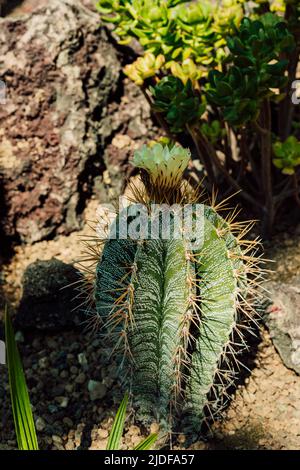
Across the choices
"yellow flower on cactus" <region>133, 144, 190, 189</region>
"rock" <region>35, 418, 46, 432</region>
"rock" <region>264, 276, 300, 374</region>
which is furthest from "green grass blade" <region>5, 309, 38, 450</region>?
"rock" <region>264, 276, 300, 374</region>

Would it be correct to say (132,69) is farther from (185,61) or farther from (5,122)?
(5,122)

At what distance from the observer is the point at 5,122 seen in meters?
2.40

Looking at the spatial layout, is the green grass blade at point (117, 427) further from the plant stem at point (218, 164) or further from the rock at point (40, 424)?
the plant stem at point (218, 164)

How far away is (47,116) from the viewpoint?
7.88ft

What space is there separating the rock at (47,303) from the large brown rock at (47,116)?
0.33 m

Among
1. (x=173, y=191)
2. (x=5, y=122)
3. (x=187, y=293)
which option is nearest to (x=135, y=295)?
(x=187, y=293)

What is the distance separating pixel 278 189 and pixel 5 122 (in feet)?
3.40

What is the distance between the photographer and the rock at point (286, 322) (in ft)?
6.53

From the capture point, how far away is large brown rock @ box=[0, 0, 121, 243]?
2.37 metres

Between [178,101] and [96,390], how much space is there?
2.96 ft

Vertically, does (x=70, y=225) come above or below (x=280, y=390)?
above

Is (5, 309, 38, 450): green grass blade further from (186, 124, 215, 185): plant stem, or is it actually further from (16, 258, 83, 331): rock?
(186, 124, 215, 185): plant stem

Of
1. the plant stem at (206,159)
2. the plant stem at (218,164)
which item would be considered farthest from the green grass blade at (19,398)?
the plant stem at (206,159)
